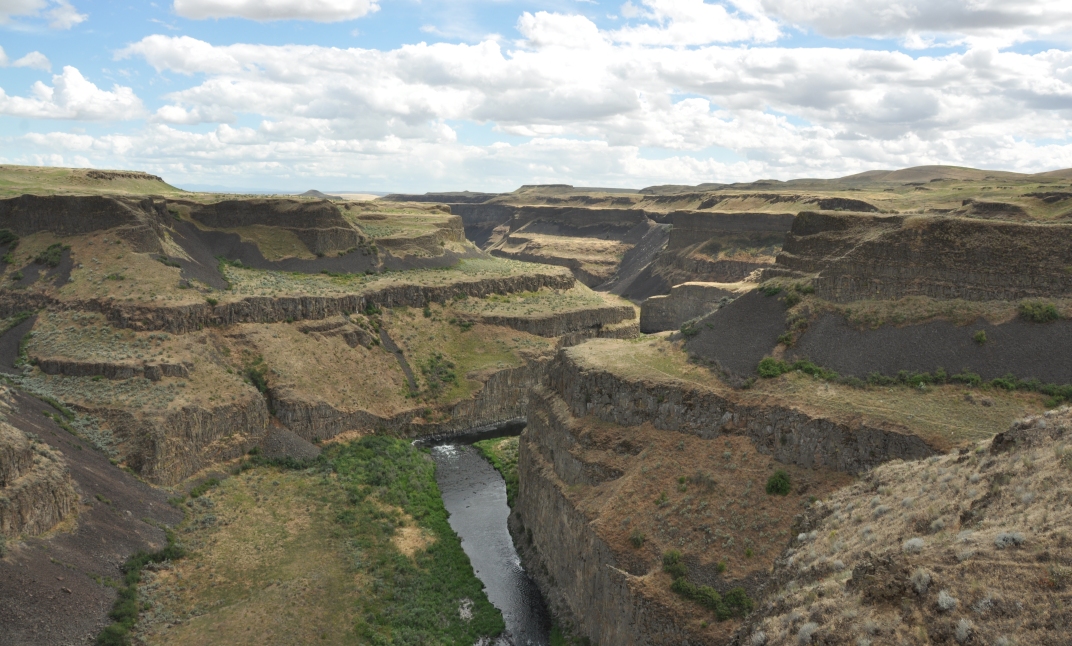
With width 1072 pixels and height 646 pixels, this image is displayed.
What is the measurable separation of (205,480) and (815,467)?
3714 cm

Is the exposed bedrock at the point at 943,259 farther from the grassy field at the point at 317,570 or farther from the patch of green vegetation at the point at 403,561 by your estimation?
the grassy field at the point at 317,570

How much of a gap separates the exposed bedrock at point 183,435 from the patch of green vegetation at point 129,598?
756 centimetres

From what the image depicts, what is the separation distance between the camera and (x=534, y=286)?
94062mm

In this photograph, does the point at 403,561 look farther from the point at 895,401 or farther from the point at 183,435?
the point at 895,401

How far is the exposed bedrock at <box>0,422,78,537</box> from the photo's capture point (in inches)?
1291

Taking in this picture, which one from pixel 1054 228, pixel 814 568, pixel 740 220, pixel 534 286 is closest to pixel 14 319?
pixel 534 286

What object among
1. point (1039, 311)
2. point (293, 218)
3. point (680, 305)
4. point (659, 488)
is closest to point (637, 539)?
point (659, 488)

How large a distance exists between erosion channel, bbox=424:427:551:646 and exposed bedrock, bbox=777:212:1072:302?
23997mm

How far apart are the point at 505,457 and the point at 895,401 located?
109 ft

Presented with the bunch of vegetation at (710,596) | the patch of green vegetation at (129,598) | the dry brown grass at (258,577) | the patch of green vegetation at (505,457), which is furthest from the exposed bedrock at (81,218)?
the bunch of vegetation at (710,596)

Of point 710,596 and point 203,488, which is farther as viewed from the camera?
point 203,488

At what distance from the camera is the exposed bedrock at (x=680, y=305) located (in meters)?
101

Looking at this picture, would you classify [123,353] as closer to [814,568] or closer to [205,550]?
[205,550]

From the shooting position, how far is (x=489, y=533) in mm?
49500
